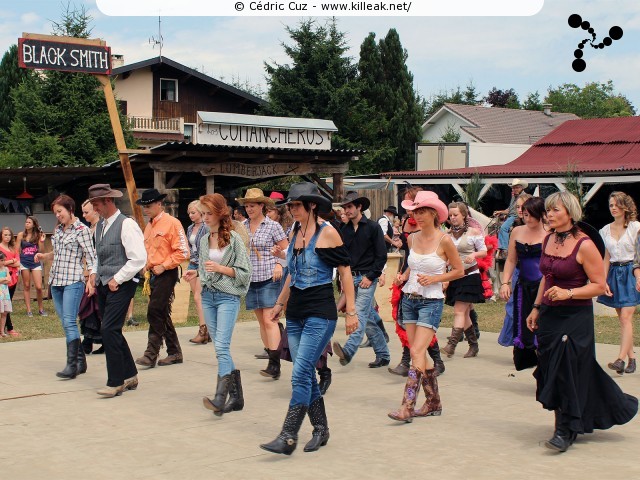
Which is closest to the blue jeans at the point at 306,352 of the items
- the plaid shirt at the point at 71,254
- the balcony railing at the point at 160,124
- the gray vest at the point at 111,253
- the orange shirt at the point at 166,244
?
the gray vest at the point at 111,253

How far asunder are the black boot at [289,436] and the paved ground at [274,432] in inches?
3.0

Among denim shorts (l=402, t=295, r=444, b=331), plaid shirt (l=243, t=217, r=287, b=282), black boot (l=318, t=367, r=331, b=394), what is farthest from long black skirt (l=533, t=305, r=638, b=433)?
plaid shirt (l=243, t=217, r=287, b=282)

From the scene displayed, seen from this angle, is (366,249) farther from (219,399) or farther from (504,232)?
(504,232)

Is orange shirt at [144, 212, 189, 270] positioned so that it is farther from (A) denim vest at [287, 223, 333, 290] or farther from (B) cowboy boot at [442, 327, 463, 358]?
(A) denim vest at [287, 223, 333, 290]

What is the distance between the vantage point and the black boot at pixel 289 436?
6.12m

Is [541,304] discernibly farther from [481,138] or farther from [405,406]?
[481,138]

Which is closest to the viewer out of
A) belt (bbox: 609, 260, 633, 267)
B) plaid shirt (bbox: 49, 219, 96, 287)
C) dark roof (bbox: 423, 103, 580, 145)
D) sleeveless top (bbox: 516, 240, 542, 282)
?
sleeveless top (bbox: 516, 240, 542, 282)

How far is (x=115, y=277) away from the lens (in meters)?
8.20

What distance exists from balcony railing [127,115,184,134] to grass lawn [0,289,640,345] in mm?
27922

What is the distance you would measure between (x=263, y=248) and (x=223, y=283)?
1.99m

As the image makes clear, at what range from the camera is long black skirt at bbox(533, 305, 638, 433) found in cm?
630

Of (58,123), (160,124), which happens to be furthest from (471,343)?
(160,124)

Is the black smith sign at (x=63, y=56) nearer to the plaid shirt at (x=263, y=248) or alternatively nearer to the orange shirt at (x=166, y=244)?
the orange shirt at (x=166, y=244)

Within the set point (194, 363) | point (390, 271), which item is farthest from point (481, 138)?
point (194, 363)
